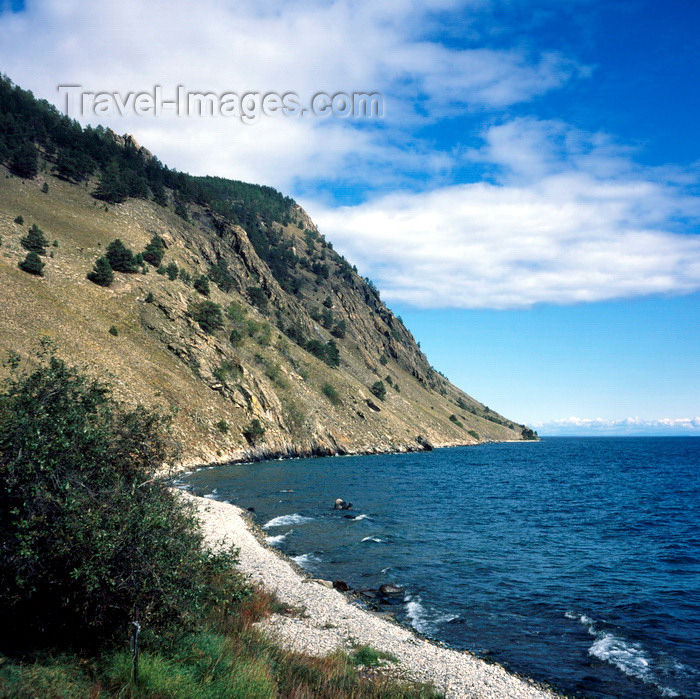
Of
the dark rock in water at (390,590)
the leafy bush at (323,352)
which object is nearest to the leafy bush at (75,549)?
the dark rock in water at (390,590)

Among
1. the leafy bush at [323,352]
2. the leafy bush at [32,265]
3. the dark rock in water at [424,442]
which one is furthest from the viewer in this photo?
the dark rock in water at [424,442]

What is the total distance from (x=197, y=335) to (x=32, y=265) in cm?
2697

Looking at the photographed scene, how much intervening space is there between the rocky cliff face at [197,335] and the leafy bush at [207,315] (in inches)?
37.2

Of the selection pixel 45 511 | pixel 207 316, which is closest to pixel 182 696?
pixel 45 511

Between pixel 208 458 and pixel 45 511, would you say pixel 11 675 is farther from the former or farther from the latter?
pixel 208 458

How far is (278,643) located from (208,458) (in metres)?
57.3

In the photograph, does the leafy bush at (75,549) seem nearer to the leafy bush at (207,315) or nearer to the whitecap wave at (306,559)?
the whitecap wave at (306,559)

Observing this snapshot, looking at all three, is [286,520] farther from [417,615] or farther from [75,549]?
[75,549]

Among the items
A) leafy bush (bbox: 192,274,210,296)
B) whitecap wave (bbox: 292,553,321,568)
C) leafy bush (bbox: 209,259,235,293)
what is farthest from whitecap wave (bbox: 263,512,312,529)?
leafy bush (bbox: 209,259,235,293)

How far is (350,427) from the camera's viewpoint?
110 m

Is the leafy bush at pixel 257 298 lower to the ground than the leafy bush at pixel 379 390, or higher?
higher

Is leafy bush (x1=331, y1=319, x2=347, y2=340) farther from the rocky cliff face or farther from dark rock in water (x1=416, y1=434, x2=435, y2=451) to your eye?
dark rock in water (x1=416, y1=434, x2=435, y2=451)

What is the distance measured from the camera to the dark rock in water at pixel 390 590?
22.8m

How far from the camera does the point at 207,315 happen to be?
90.1 m
